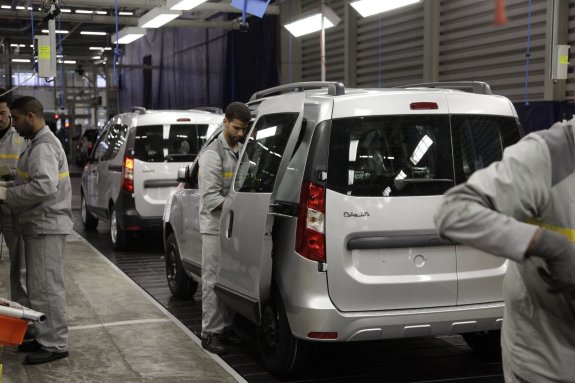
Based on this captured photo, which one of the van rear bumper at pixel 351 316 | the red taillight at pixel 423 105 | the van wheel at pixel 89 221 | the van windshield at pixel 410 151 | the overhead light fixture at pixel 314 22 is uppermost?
the overhead light fixture at pixel 314 22

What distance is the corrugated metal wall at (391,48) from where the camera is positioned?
1303 cm

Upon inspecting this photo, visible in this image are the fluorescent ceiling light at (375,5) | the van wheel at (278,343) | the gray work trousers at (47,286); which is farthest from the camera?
the fluorescent ceiling light at (375,5)

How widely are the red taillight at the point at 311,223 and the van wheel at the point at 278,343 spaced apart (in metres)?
0.47

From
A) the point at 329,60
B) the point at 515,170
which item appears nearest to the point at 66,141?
the point at 329,60

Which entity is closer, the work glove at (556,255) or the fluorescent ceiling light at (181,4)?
the work glove at (556,255)

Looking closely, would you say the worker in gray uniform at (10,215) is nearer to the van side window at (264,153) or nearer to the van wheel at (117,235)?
the van side window at (264,153)

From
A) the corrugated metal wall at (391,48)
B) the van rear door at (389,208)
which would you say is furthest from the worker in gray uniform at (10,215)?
the corrugated metal wall at (391,48)

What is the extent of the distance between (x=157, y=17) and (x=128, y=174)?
5.35 metres

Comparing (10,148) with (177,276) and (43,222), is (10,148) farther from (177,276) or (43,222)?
(43,222)

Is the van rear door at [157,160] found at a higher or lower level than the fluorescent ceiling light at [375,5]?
lower

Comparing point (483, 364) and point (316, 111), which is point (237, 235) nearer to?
point (316, 111)

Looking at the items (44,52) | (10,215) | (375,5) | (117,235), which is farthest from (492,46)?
(10,215)

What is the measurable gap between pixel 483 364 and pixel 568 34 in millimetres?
5719

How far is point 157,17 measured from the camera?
47.5 ft
